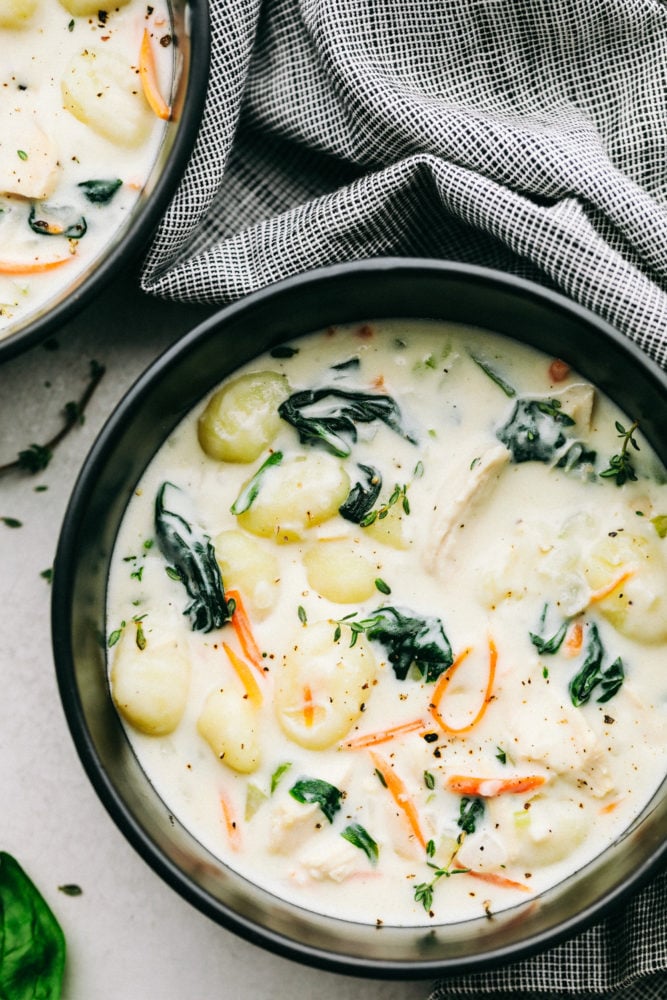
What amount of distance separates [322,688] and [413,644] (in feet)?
0.63

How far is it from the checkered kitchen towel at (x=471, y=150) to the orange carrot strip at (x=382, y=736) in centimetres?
56

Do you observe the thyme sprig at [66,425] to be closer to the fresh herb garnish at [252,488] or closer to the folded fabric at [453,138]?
the folded fabric at [453,138]

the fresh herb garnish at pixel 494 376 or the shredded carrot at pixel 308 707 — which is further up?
the fresh herb garnish at pixel 494 376

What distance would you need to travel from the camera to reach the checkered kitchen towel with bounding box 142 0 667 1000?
220 cm

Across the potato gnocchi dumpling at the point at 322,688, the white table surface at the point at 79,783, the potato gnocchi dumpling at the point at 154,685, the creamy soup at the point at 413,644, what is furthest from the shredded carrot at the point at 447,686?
the white table surface at the point at 79,783

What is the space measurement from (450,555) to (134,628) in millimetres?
634

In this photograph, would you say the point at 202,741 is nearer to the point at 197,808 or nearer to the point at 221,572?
the point at 197,808

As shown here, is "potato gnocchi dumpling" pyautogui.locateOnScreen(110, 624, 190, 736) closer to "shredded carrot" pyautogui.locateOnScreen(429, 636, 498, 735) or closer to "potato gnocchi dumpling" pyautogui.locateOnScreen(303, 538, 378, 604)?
"potato gnocchi dumpling" pyautogui.locateOnScreen(303, 538, 378, 604)

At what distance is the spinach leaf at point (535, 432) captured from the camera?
7.16ft

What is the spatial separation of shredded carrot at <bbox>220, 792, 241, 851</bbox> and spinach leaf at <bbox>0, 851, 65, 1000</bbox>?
0.48 metres

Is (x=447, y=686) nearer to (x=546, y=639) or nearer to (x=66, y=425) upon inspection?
(x=546, y=639)

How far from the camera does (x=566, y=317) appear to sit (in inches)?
80.2

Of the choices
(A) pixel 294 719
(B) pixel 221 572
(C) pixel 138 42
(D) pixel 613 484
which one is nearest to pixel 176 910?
(A) pixel 294 719

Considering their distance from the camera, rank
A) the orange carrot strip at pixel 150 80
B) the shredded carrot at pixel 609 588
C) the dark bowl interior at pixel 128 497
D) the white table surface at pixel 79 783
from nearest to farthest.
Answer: the dark bowl interior at pixel 128 497 < the shredded carrot at pixel 609 588 < the orange carrot strip at pixel 150 80 < the white table surface at pixel 79 783
